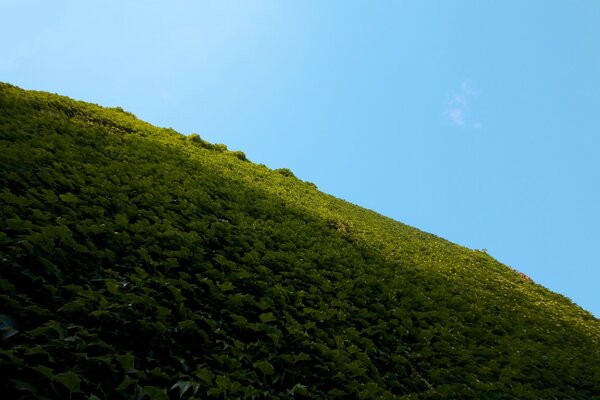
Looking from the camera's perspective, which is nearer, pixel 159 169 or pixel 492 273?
pixel 159 169

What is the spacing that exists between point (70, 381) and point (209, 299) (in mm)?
2772

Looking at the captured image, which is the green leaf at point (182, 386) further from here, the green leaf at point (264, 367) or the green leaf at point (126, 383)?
the green leaf at point (264, 367)

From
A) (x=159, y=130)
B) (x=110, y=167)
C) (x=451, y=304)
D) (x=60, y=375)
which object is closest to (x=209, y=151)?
(x=159, y=130)

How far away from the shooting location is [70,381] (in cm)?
358

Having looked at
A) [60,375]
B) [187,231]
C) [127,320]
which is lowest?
[60,375]

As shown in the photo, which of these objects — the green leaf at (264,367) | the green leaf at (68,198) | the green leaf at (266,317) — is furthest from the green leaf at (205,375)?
the green leaf at (68,198)

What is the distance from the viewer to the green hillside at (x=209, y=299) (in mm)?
4465

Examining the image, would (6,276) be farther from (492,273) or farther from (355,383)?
(492,273)

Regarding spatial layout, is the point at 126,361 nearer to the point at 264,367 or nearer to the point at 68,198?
the point at 264,367

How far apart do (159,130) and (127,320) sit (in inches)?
554

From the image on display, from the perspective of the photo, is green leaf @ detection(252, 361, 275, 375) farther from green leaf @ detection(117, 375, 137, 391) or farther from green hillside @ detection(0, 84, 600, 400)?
green leaf @ detection(117, 375, 137, 391)

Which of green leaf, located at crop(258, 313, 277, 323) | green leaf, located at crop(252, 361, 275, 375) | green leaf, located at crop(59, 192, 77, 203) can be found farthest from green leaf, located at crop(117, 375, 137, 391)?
green leaf, located at crop(59, 192, 77, 203)

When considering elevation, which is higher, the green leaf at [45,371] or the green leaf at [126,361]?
the green leaf at [126,361]

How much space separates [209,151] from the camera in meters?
18.3
